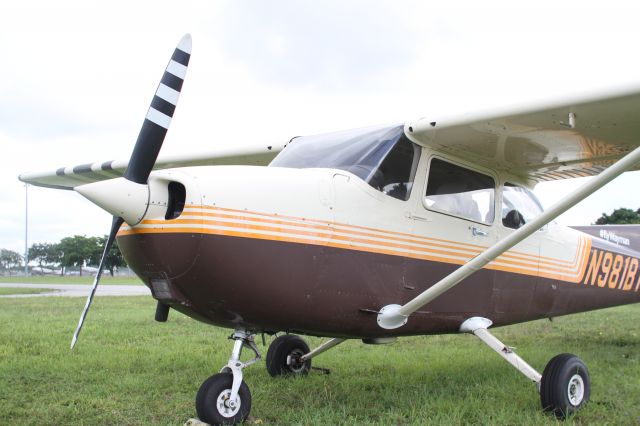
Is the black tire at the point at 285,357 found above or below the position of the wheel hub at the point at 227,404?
below

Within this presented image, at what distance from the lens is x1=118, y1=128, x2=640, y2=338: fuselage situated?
3.45 metres

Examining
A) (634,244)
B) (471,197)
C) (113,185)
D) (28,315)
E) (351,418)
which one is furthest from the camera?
(28,315)

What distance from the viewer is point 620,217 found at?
4497cm

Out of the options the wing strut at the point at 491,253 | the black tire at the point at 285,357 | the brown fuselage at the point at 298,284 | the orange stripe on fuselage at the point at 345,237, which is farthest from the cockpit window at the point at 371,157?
the black tire at the point at 285,357

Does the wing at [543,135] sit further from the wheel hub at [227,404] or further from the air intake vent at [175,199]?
the wheel hub at [227,404]

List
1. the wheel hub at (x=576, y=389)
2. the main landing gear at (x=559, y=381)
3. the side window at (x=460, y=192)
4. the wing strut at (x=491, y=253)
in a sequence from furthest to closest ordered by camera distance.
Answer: the side window at (x=460, y=192)
the wheel hub at (x=576, y=389)
the main landing gear at (x=559, y=381)
the wing strut at (x=491, y=253)

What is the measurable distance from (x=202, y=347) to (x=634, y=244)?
600cm

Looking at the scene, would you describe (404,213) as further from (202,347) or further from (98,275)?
(202,347)

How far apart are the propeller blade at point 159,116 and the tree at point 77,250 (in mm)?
108081

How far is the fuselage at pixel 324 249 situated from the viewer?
345 cm

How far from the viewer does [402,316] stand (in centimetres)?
430

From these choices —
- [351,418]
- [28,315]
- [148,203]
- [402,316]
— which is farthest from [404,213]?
[28,315]

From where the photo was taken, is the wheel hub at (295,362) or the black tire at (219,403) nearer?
the black tire at (219,403)

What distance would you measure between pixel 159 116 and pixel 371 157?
171 cm
